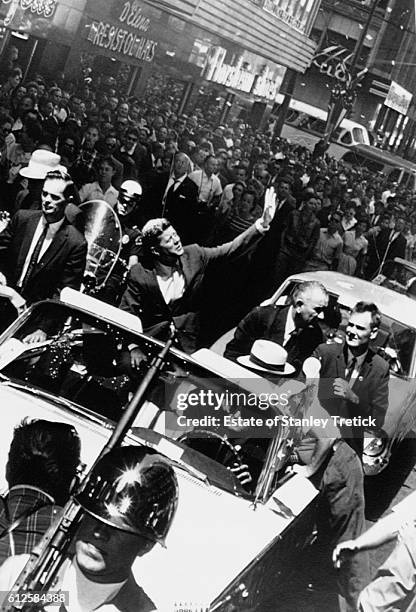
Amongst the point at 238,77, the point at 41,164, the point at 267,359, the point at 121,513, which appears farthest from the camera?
the point at 238,77

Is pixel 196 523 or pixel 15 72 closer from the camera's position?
pixel 196 523

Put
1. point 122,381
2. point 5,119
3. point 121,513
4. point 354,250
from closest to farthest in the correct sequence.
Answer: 1. point 121,513
2. point 122,381
3. point 5,119
4. point 354,250

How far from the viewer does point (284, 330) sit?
3541 mm

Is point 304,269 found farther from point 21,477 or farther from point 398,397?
point 21,477

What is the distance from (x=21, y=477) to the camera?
2.28m

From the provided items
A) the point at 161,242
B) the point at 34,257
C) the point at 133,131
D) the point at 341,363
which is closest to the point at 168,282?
the point at 161,242

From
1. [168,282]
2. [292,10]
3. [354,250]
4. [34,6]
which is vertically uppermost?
[292,10]

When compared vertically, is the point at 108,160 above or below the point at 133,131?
below

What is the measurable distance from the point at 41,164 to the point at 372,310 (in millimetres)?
1605

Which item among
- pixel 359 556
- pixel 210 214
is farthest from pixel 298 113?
pixel 359 556

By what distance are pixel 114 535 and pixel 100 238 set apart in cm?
180

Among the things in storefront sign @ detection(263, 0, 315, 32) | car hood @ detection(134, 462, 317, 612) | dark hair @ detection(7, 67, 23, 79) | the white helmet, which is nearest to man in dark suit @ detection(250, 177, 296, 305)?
the white helmet

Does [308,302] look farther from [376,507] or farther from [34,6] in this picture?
[34,6]

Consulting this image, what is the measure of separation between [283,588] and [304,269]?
1.66 m
